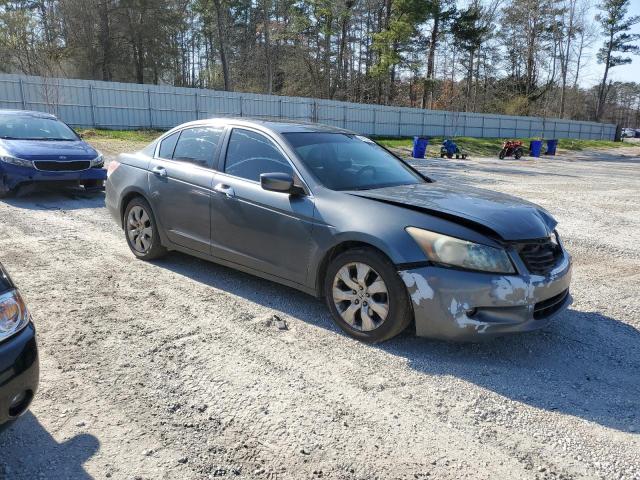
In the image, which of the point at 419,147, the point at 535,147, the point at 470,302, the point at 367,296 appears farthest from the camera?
the point at 535,147

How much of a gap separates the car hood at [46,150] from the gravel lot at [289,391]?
3947mm

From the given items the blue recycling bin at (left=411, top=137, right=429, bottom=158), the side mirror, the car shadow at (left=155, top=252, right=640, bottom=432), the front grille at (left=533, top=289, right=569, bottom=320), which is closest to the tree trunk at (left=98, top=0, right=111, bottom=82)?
the blue recycling bin at (left=411, top=137, right=429, bottom=158)

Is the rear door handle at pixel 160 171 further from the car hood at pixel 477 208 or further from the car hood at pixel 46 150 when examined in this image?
the car hood at pixel 46 150

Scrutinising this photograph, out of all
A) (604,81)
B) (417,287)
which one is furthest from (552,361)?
(604,81)

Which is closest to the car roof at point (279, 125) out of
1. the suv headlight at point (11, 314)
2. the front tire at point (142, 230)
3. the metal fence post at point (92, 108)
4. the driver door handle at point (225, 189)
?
the driver door handle at point (225, 189)

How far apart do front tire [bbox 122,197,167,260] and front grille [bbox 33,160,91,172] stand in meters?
3.72

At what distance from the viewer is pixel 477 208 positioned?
3.77 m

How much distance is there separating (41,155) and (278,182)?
6.24m

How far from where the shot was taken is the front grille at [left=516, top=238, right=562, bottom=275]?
11.6 ft

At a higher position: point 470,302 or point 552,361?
point 470,302

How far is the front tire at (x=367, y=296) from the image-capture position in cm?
352

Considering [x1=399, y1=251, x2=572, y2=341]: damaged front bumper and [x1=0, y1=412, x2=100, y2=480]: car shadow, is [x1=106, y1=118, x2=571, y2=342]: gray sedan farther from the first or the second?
[x1=0, y1=412, x2=100, y2=480]: car shadow

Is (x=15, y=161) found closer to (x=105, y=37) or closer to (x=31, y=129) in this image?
(x=31, y=129)

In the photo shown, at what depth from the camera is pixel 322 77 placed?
41.6 meters
